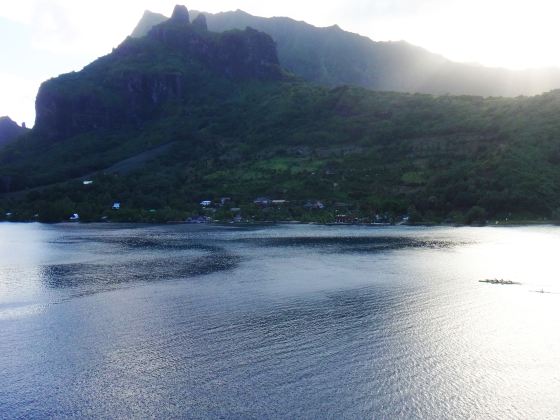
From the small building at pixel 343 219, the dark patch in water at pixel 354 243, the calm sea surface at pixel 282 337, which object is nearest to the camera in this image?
the calm sea surface at pixel 282 337

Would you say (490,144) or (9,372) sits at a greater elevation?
(490,144)

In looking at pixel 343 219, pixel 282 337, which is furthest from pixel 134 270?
pixel 343 219

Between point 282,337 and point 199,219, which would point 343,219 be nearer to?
point 199,219

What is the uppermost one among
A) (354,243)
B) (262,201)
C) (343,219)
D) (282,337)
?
(282,337)

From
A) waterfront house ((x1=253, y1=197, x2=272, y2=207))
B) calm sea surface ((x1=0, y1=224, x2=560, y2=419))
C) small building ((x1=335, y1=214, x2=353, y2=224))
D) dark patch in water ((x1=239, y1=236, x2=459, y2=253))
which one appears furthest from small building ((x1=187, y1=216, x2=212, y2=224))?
calm sea surface ((x1=0, y1=224, x2=560, y2=419))

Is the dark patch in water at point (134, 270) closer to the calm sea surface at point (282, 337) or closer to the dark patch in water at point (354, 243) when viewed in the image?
the calm sea surface at point (282, 337)

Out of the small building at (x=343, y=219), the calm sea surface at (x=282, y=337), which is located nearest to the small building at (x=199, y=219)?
the small building at (x=343, y=219)

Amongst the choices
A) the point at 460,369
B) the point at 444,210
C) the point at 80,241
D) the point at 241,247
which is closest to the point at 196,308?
the point at 460,369

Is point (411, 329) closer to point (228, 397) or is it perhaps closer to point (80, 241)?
point (228, 397)

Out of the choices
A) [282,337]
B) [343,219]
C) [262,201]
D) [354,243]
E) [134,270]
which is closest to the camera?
[282,337]
